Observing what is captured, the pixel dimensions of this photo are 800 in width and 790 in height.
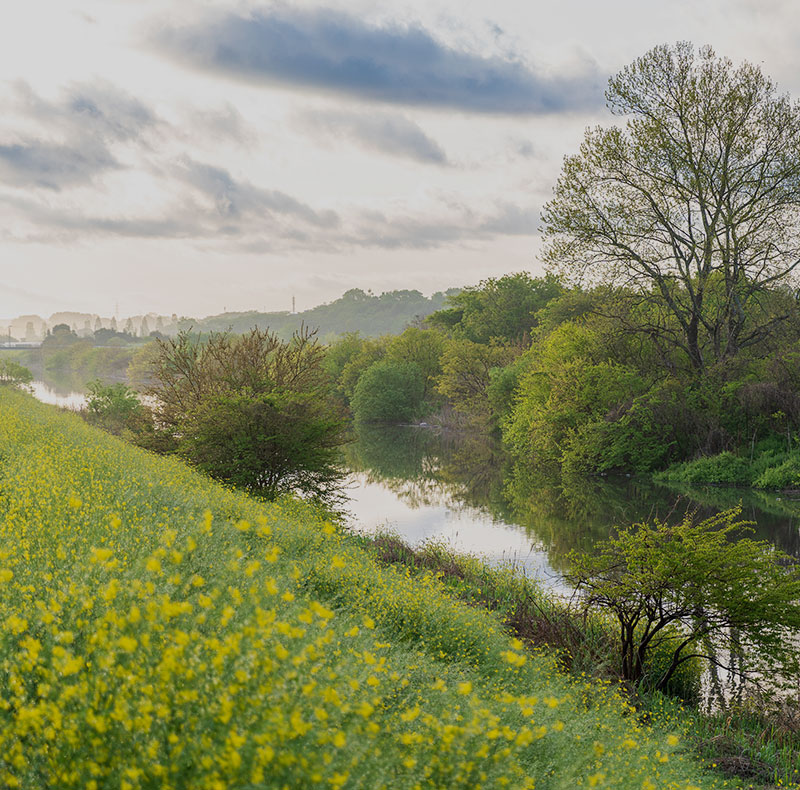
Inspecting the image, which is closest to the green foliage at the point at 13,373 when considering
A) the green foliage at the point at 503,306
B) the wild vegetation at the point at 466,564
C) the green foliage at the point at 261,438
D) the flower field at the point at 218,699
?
the wild vegetation at the point at 466,564

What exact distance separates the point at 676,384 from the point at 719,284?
210 inches

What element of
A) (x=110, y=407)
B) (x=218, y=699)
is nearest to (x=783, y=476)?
(x=218, y=699)

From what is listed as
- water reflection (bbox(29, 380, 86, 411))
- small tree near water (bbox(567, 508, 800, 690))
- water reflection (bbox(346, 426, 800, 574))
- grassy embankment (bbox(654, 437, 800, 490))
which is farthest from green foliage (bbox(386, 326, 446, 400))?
small tree near water (bbox(567, 508, 800, 690))

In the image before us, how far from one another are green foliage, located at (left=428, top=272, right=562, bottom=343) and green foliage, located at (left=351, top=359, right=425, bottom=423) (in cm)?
691

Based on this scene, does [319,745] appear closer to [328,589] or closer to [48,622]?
[48,622]

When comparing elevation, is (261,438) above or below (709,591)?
above

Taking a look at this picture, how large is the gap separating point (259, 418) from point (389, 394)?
128 ft

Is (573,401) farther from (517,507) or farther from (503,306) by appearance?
(503,306)

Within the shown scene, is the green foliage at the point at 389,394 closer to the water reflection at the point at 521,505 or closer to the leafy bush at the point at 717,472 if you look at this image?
the water reflection at the point at 521,505

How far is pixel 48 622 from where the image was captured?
3799mm

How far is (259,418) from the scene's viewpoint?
18172mm

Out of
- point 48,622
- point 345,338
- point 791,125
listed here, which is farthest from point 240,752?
point 345,338

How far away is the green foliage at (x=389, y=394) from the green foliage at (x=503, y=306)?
6.91m

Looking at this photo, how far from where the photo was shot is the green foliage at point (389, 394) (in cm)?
5691
